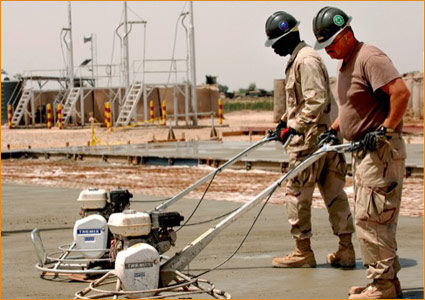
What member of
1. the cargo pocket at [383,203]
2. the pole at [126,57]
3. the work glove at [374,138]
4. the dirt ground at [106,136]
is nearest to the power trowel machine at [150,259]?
the work glove at [374,138]

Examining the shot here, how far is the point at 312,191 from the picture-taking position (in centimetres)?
734

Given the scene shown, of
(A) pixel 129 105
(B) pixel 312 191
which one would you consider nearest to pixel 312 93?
(B) pixel 312 191

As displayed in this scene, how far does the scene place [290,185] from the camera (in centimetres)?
738

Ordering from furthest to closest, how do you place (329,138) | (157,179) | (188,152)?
(188,152)
(157,179)
(329,138)

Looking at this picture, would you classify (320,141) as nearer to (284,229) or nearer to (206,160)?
(284,229)

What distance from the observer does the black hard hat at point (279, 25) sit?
7.36 meters

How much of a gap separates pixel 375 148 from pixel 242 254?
2.51 m

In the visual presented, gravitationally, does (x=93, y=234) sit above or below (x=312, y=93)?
below

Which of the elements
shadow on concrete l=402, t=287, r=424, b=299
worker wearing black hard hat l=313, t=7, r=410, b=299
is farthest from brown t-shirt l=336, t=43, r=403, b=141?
shadow on concrete l=402, t=287, r=424, b=299

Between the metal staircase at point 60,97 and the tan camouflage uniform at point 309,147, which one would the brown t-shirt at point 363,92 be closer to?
the tan camouflage uniform at point 309,147

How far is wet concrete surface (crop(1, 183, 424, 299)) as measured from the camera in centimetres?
648

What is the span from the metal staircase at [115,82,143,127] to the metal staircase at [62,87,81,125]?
3.68m

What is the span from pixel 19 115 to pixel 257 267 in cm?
4045

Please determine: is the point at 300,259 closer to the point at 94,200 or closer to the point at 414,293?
the point at 414,293
